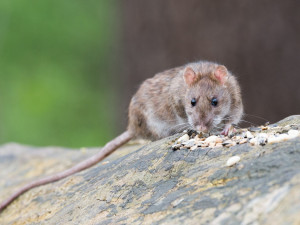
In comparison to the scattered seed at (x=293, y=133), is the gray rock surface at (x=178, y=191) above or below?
below

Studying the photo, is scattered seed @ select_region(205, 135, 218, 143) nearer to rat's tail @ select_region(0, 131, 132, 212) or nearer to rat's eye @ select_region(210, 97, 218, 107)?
rat's eye @ select_region(210, 97, 218, 107)

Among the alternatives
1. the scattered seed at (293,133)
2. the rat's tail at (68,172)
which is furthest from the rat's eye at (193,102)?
the scattered seed at (293,133)

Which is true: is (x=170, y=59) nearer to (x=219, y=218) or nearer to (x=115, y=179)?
(x=115, y=179)

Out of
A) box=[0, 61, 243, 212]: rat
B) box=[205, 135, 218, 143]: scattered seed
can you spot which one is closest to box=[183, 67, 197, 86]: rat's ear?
box=[0, 61, 243, 212]: rat

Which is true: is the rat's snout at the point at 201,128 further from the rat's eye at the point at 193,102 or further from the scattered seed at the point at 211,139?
the scattered seed at the point at 211,139

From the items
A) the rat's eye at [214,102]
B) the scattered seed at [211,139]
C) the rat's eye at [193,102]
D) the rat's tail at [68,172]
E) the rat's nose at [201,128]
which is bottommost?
the rat's tail at [68,172]

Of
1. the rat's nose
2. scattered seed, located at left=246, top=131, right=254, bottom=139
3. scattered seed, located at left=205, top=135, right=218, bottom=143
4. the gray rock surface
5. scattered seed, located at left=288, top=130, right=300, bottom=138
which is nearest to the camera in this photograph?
the gray rock surface
